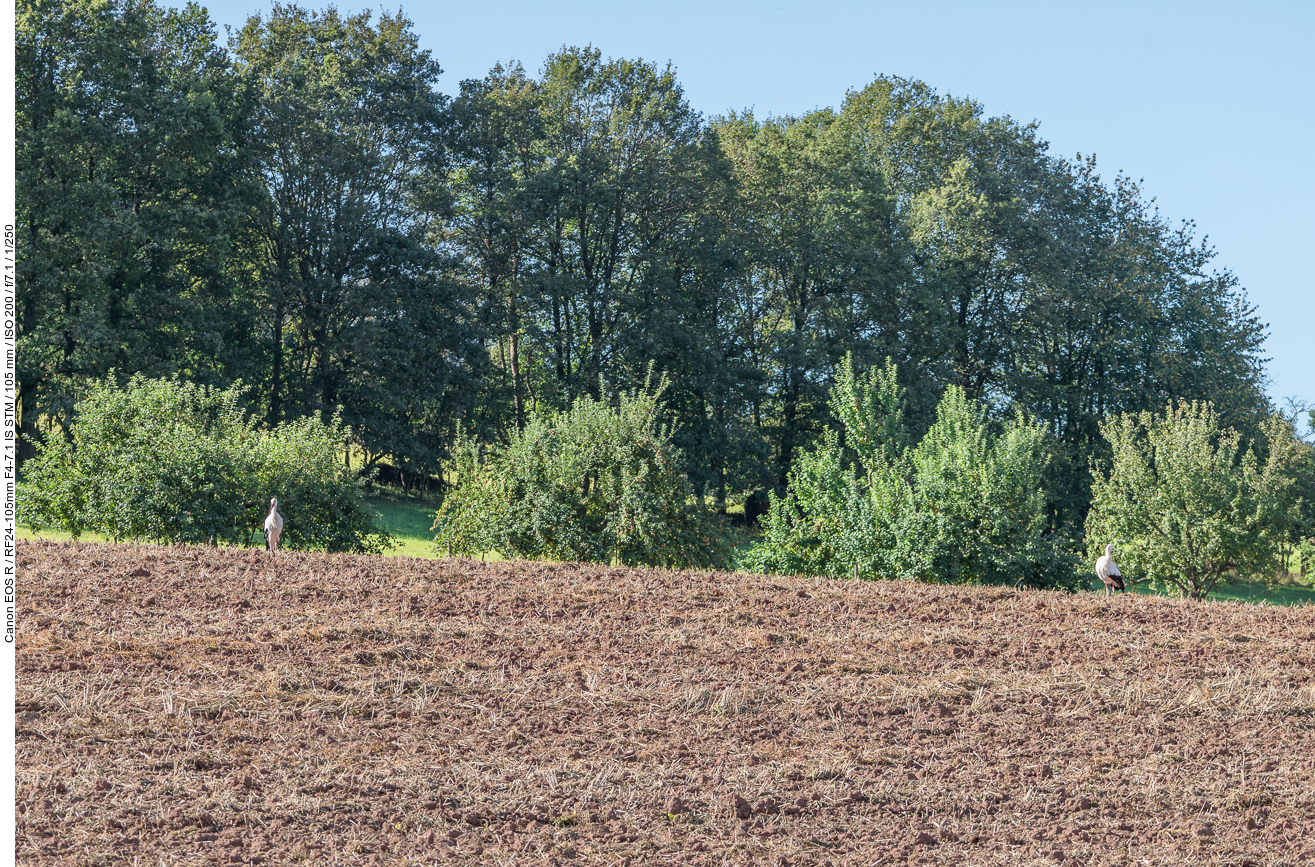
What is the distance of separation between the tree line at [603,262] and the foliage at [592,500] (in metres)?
13.4

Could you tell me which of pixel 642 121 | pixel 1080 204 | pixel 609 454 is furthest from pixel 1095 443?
pixel 609 454

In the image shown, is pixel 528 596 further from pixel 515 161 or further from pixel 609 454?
pixel 515 161

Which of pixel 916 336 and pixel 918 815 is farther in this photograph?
pixel 916 336

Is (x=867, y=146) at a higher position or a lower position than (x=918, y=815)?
higher

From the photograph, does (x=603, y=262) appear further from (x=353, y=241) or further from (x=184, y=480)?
(x=184, y=480)

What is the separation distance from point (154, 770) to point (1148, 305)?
35.6 metres

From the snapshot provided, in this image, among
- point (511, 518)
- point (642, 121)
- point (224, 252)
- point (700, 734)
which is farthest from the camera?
point (642, 121)

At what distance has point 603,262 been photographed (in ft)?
120

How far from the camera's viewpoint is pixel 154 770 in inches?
218

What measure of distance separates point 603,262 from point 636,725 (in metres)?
31.1

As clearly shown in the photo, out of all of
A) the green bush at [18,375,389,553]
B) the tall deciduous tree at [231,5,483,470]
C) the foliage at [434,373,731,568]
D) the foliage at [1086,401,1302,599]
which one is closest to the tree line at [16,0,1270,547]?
the tall deciduous tree at [231,5,483,470]

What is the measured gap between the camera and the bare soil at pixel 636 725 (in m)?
4.95

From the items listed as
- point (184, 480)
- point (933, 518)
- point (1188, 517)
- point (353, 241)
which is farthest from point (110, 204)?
point (1188, 517)

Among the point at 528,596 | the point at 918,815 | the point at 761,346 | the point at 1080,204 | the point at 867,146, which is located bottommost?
the point at 918,815
